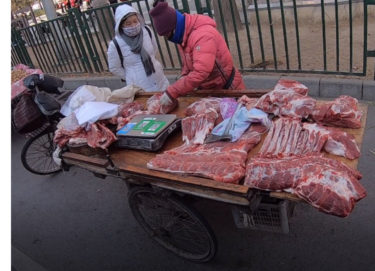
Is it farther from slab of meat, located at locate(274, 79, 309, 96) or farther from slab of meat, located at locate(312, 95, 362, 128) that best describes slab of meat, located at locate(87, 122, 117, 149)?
slab of meat, located at locate(312, 95, 362, 128)

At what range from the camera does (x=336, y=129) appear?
2.29 m

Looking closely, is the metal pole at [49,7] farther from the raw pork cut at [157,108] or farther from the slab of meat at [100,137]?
the slab of meat at [100,137]

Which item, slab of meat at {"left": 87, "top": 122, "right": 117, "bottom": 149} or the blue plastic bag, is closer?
the blue plastic bag

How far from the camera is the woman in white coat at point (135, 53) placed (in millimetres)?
4125

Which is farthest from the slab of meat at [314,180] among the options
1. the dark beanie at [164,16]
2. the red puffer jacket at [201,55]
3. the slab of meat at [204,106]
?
the dark beanie at [164,16]

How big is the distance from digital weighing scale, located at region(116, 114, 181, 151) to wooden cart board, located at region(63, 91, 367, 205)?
0.26ft

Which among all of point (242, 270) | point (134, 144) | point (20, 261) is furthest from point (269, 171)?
point (20, 261)

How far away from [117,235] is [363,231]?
2641mm

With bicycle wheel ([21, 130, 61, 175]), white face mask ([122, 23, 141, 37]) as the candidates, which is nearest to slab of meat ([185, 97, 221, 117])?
white face mask ([122, 23, 141, 37])

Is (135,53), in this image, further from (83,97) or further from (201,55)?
(201,55)

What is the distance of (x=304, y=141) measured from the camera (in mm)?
2209

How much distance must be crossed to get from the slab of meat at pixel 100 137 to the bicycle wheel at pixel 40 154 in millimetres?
2422

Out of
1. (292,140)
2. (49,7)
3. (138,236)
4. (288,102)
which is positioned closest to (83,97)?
(138,236)

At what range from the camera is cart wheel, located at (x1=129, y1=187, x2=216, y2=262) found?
8.99 ft
